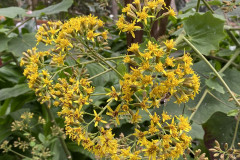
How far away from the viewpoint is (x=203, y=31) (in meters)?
0.71

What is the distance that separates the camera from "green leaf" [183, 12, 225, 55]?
2.27 ft

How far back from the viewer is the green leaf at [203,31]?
69cm

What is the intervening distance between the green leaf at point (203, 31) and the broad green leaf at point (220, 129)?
26cm

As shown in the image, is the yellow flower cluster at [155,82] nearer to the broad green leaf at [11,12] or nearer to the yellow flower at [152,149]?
the yellow flower at [152,149]

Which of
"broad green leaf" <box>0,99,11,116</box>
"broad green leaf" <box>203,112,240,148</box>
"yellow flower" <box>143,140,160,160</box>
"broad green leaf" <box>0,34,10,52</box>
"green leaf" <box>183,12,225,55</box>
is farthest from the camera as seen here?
"broad green leaf" <box>0,99,11,116</box>

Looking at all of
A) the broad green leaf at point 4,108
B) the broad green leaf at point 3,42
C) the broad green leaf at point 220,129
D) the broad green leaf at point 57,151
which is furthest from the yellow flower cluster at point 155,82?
the broad green leaf at point 4,108

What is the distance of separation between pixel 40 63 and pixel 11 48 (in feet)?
1.13

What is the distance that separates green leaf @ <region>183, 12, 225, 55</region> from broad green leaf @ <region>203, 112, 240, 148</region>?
26 centimetres

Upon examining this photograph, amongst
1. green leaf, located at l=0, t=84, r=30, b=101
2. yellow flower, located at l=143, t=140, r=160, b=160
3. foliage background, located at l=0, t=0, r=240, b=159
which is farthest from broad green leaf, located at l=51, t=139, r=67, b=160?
yellow flower, located at l=143, t=140, r=160, b=160

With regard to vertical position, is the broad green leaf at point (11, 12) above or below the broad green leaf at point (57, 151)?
above

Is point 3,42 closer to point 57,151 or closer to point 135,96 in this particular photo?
point 57,151

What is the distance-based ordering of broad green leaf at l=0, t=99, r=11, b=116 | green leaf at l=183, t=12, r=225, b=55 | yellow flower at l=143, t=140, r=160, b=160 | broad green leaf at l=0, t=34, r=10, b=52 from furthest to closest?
broad green leaf at l=0, t=99, r=11, b=116 < broad green leaf at l=0, t=34, r=10, b=52 < green leaf at l=183, t=12, r=225, b=55 < yellow flower at l=143, t=140, r=160, b=160

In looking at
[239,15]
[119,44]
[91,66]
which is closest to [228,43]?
[239,15]

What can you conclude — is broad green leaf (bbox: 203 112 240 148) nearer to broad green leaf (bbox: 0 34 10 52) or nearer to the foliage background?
the foliage background
